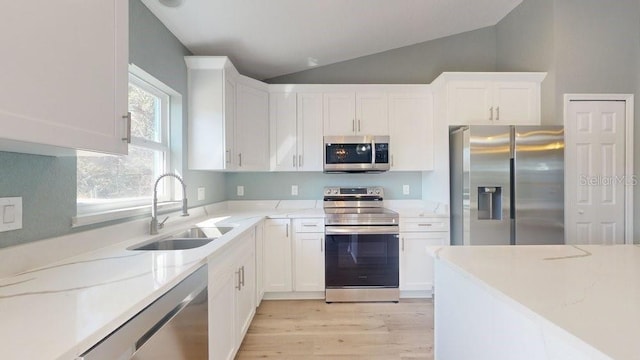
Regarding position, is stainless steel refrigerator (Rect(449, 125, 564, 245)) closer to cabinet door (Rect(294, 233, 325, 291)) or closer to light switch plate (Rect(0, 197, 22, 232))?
cabinet door (Rect(294, 233, 325, 291))

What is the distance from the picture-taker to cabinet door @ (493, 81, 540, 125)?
2852 millimetres

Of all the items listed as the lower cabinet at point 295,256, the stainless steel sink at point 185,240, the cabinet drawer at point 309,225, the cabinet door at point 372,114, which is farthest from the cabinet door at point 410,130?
the stainless steel sink at point 185,240

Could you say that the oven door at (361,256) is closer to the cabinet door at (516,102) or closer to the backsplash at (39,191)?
the cabinet door at (516,102)

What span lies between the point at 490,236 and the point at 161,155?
2.82 m

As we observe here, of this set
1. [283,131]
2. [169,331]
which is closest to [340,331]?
[169,331]

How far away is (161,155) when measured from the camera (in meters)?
2.34

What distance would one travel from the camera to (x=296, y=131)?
318cm

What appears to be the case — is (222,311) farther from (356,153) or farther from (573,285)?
(356,153)

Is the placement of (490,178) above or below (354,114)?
below

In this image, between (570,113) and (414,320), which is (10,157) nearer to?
(414,320)

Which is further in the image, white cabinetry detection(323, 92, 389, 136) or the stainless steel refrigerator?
white cabinetry detection(323, 92, 389, 136)

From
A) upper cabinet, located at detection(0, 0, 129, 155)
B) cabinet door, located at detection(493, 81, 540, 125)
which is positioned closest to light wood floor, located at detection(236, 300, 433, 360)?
upper cabinet, located at detection(0, 0, 129, 155)

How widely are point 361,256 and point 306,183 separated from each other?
1105 millimetres

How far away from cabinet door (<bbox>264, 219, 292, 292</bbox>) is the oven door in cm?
38
